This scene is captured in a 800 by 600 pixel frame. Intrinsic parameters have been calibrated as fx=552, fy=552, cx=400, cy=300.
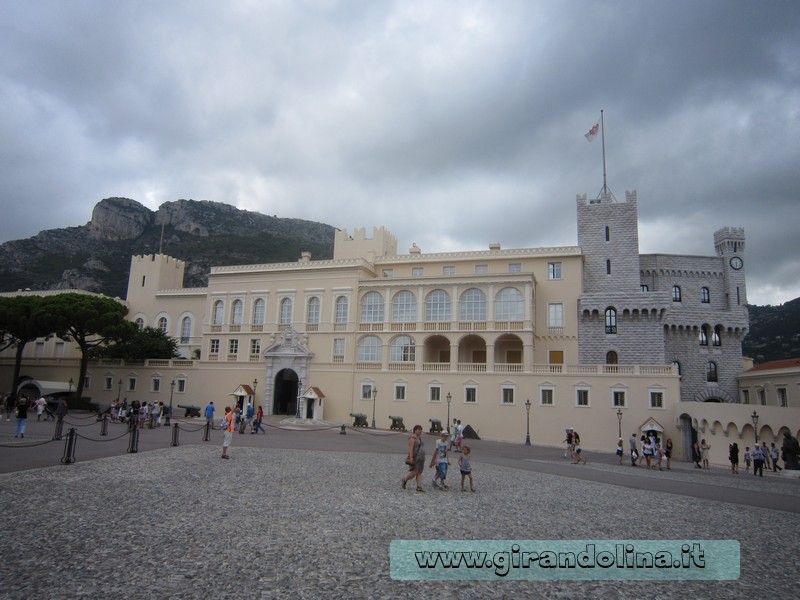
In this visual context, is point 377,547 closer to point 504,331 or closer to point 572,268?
point 504,331

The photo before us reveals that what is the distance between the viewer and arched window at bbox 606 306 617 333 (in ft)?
140

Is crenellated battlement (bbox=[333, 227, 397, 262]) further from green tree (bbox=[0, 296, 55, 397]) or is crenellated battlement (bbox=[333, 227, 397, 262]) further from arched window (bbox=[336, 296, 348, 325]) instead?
green tree (bbox=[0, 296, 55, 397])

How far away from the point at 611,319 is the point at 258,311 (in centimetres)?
2954

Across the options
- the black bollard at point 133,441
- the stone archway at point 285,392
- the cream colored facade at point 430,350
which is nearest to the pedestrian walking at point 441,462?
the black bollard at point 133,441

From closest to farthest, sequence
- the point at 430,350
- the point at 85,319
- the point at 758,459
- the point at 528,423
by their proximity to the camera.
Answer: the point at 758,459 → the point at 528,423 → the point at 430,350 → the point at 85,319

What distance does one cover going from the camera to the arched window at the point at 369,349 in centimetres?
4447

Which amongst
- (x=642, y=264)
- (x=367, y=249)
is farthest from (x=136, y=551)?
(x=642, y=264)

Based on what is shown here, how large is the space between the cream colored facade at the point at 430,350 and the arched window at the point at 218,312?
181mm

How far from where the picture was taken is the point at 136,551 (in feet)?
30.5

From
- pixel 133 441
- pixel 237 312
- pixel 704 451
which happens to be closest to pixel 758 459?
pixel 704 451

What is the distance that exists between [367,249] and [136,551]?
43349 millimetres

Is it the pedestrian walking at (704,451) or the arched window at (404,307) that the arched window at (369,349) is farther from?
the pedestrian walking at (704,451)

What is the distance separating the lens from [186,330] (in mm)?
54438

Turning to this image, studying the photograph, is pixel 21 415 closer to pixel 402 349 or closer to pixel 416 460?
pixel 416 460
